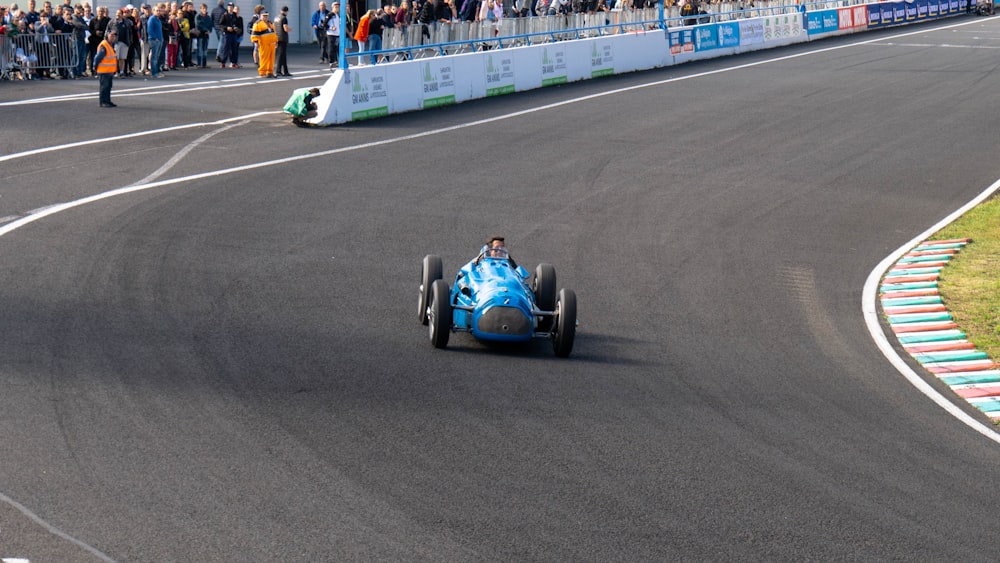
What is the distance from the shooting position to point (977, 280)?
15633 mm

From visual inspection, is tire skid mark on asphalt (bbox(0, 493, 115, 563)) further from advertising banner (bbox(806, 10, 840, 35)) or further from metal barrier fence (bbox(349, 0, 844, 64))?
advertising banner (bbox(806, 10, 840, 35))

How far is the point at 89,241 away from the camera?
1520cm

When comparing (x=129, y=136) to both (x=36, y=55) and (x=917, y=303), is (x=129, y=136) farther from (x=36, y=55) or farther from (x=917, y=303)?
(x=917, y=303)

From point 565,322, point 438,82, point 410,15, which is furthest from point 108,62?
point 565,322

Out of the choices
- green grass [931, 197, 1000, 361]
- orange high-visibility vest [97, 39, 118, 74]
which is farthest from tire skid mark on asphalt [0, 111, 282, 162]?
green grass [931, 197, 1000, 361]

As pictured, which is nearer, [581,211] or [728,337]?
[728,337]

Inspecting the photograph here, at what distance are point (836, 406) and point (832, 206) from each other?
1000cm

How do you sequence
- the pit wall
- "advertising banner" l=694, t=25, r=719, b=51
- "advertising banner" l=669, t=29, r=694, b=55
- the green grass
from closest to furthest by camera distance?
the green grass → the pit wall → "advertising banner" l=669, t=29, r=694, b=55 → "advertising banner" l=694, t=25, r=719, b=51

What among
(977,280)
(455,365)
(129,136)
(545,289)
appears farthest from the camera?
(129,136)

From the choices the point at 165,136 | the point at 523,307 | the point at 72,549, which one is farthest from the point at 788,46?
the point at 72,549

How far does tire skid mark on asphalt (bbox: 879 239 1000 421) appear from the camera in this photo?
11.7 m

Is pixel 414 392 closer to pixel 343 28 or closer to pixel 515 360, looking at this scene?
pixel 515 360

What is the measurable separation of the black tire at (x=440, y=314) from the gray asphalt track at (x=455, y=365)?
0.17m

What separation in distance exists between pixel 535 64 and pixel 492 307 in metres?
22.1
